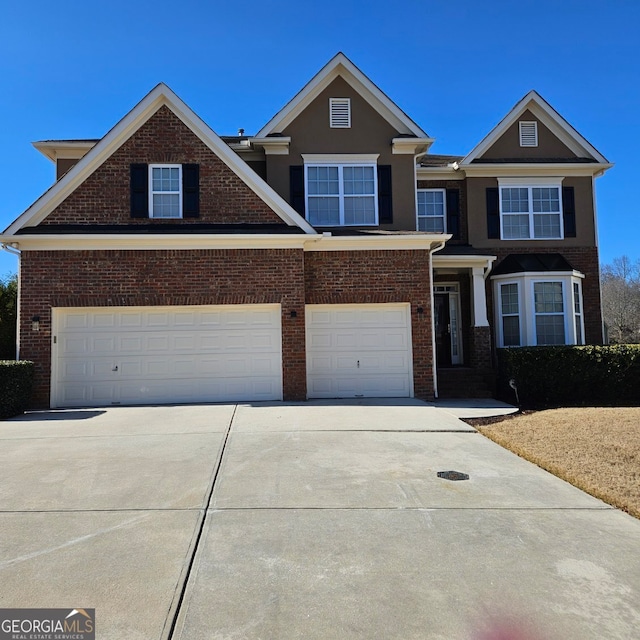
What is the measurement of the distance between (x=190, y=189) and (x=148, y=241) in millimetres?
1682

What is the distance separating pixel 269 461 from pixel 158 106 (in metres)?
9.65

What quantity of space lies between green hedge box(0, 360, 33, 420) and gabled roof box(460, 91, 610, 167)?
13.7 metres

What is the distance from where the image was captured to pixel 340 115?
15102mm

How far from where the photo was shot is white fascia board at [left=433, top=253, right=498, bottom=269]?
15164 millimetres

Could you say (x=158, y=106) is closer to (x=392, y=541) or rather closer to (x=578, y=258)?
(x=392, y=541)

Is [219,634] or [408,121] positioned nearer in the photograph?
[219,634]

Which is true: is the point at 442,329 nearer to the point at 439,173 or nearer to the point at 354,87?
the point at 439,173

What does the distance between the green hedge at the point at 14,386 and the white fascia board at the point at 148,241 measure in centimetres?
268

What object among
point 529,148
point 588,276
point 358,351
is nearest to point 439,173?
point 529,148

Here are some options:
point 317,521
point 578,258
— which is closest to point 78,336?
point 317,521

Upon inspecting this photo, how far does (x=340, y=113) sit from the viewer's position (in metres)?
15.1

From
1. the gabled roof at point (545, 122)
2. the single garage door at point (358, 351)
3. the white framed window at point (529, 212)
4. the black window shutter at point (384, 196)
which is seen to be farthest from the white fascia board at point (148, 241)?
the gabled roof at point (545, 122)

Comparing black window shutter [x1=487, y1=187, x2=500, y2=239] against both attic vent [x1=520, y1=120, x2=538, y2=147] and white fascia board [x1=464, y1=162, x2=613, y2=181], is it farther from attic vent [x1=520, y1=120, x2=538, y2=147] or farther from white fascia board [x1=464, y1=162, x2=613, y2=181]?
attic vent [x1=520, y1=120, x2=538, y2=147]

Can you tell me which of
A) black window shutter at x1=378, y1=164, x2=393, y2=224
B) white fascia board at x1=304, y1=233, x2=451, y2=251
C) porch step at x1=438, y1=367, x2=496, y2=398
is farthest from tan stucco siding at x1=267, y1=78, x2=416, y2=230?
porch step at x1=438, y1=367, x2=496, y2=398
